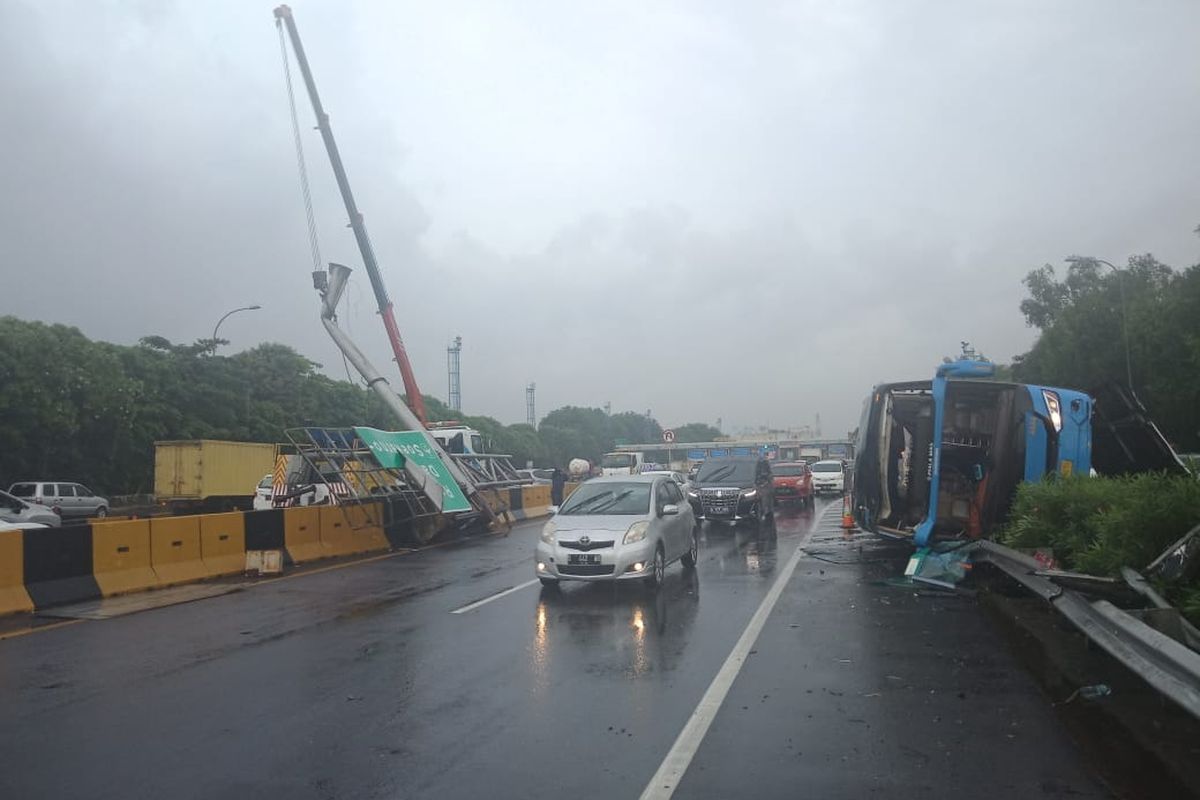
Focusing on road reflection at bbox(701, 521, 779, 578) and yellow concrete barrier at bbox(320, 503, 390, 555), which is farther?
yellow concrete barrier at bbox(320, 503, 390, 555)

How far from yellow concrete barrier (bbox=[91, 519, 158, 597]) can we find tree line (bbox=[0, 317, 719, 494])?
15208 millimetres

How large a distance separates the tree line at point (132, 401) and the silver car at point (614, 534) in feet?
51.0

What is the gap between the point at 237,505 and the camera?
102 feet

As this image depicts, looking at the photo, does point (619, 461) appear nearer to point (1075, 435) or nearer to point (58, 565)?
point (1075, 435)

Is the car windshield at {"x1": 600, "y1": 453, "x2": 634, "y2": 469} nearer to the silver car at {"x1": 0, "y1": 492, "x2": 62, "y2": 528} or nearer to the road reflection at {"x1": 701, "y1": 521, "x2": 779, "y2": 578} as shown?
the road reflection at {"x1": 701, "y1": 521, "x2": 779, "y2": 578}

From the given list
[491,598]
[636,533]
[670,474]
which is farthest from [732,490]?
[491,598]

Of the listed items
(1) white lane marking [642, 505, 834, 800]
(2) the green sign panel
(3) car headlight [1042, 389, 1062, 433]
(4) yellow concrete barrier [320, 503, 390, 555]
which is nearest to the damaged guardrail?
(1) white lane marking [642, 505, 834, 800]

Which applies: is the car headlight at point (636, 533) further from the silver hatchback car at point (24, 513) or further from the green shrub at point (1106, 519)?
the silver hatchback car at point (24, 513)

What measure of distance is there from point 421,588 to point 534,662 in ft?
17.7

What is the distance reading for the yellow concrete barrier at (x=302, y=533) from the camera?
16.4 m

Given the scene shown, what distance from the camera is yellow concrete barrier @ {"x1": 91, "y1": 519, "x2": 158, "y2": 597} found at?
12734 millimetres

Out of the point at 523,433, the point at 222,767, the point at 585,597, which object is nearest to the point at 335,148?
the point at 585,597

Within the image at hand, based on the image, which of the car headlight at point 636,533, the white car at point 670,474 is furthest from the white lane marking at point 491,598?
the white car at point 670,474

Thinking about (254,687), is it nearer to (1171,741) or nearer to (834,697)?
(834,697)
